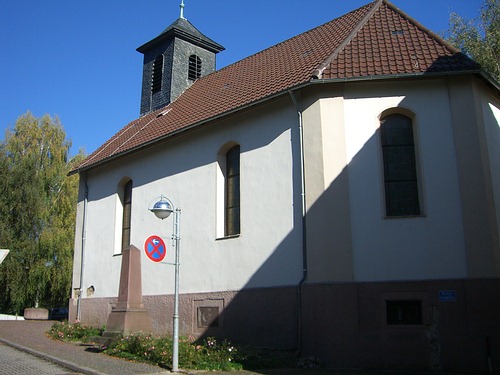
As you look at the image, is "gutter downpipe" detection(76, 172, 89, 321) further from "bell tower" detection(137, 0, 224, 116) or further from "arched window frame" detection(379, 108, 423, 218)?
"arched window frame" detection(379, 108, 423, 218)

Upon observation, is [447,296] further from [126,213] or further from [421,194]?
[126,213]

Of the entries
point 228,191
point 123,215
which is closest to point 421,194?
point 228,191

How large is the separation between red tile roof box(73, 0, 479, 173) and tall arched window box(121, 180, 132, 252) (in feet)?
4.52

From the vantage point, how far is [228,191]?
14.7 m

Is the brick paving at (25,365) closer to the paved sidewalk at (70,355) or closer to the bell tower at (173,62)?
the paved sidewalk at (70,355)

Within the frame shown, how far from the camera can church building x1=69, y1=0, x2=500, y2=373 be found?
10.5 metres

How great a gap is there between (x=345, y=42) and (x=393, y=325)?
7.47 meters

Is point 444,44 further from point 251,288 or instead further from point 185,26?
point 185,26

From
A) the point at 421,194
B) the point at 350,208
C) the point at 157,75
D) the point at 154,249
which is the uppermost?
the point at 157,75

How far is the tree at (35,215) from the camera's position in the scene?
27.7m

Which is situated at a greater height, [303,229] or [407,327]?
[303,229]

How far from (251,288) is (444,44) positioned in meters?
7.91

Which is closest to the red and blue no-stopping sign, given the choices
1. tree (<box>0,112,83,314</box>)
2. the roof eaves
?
the roof eaves

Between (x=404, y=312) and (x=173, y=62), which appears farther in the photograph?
(x=173, y=62)
